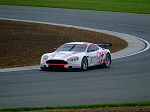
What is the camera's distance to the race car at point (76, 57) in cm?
1922

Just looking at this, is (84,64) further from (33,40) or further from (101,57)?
(33,40)

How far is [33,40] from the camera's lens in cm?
2938

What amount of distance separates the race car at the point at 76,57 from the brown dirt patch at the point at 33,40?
2805 mm

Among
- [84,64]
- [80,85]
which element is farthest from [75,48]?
[80,85]

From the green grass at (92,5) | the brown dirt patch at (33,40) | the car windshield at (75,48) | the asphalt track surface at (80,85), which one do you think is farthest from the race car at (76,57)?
the green grass at (92,5)

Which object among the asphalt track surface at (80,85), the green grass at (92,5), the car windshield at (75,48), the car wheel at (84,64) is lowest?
the asphalt track surface at (80,85)

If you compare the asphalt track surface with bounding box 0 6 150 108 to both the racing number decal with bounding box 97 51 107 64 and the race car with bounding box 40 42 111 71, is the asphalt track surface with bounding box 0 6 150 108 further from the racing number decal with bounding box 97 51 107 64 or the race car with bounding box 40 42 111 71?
the racing number decal with bounding box 97 51 107 64

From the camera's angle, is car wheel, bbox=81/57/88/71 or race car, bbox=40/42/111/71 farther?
car wheel, bbox=81/57/88/71

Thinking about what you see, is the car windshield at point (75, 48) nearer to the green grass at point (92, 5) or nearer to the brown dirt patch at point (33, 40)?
the brown dirt patch at point (33, 40)

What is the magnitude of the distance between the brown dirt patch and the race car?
281cm

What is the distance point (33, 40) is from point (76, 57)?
10.4 m

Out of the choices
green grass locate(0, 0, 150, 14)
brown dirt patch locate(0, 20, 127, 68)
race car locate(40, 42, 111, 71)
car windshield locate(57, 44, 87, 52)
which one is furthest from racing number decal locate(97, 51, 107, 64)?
green grass locate(0, 0, 150, 14)

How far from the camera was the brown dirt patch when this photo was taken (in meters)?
23.8

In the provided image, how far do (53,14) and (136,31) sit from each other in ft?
39.1
